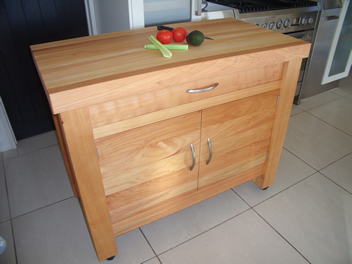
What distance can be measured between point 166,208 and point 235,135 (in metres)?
0.49

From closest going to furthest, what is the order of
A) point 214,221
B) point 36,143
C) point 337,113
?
point 214,221
point 36,143
point 337,113

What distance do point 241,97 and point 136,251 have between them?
2.93 ft

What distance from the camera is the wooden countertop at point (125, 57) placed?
3.00 feet

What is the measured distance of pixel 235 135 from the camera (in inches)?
54.7

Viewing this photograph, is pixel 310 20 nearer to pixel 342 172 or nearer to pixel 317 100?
pixel 317 100

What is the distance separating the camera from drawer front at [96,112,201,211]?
1091 millimetres

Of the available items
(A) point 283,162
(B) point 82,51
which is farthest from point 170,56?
(A) point 283,162

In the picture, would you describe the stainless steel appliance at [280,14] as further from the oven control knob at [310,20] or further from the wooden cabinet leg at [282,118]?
the wooden cabinet leg at [282,118]

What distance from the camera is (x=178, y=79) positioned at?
104cm

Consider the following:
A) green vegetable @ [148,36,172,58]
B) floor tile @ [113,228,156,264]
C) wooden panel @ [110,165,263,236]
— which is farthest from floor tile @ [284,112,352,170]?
green vegetable @ [148,36,172,58]

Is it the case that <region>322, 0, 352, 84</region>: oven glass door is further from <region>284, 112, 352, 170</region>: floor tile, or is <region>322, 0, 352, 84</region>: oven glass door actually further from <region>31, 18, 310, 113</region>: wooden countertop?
<region>31, 18, 310, 113</region>: wooden countertop

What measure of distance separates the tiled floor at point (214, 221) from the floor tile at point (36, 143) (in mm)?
20

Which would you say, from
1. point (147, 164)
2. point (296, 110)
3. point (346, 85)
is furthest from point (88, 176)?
point (346, 85)

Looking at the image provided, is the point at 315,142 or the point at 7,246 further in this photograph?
the point at 315,142
